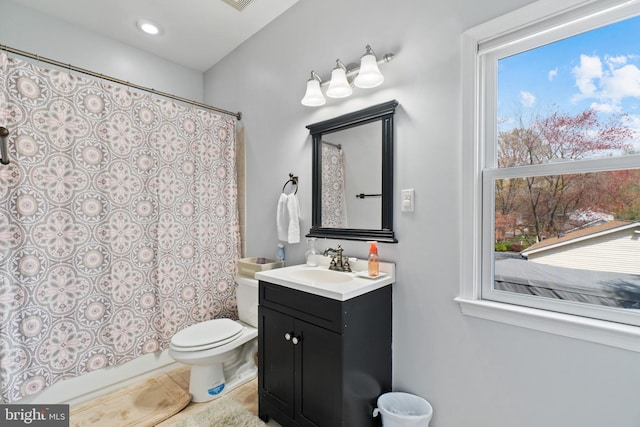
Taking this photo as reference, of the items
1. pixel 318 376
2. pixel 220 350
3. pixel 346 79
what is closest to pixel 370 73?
pixel 346 79

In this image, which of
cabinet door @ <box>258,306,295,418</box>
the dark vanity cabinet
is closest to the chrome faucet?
the dark vanity cabinet

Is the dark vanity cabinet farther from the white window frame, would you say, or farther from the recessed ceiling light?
the recessed ceiling light

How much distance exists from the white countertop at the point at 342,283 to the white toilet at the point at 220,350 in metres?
0.57

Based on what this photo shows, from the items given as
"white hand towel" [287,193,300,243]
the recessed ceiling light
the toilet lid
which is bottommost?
the toilet lid

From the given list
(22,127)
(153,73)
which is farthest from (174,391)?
(153,73)

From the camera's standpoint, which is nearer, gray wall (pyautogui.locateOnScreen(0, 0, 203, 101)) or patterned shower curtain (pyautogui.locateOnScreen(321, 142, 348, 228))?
patterned shower curtain (pyautogui.locateOnScreen(321, 142, 348, 228))

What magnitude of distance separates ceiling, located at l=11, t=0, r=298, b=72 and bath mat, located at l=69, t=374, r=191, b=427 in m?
2.65

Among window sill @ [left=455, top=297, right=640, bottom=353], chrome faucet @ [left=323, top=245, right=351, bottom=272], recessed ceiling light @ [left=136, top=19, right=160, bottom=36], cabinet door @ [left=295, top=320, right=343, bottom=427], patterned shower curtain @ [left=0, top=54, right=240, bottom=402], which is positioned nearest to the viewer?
window sill @ [left=455, top=297, right=640, bottom=353]

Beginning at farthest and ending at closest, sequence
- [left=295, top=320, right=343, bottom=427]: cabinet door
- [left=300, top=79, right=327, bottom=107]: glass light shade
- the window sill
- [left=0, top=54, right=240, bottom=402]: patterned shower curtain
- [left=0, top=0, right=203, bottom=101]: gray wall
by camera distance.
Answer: [left=0, top=0, right=203, bottom=101]: gray wall → [left=300, top=79, right=327, bottom=107]: glass light shade → [left=0, top=54, right=240, bottom=402]: patterned shower curtain → [left=295, top=320, right=343, bottom=427]: cabinet door → the window sill

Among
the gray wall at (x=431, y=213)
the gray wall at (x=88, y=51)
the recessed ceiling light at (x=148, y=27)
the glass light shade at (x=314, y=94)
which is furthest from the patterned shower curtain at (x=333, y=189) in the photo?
the gray wall at (x=88, y=51)

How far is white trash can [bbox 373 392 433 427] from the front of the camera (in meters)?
1.28

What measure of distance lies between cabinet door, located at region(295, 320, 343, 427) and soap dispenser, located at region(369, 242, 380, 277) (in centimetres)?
38

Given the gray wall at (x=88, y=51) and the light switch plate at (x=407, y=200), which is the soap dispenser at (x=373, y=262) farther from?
the gray wall at (x=88, y=51)

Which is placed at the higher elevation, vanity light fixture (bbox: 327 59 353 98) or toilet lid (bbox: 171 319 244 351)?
vanity light fixture (bbox: 327 59 353 98)
